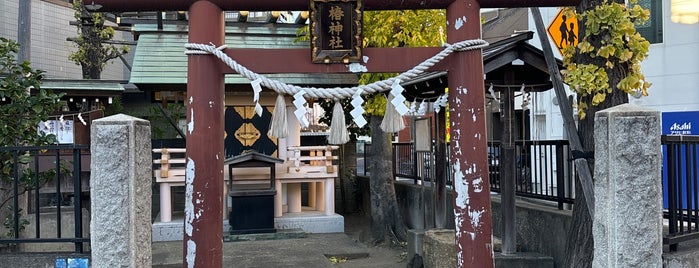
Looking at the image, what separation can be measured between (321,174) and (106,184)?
9887 mm

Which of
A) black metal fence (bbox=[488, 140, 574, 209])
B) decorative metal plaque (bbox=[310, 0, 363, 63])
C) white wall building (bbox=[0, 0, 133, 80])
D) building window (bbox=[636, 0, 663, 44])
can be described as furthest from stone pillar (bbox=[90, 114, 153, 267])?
white wall building (bbox=[0, 0, 133, 80])

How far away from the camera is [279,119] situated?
Answer: 6.44 m

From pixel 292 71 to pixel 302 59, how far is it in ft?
0.55

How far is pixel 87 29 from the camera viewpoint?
1723cm

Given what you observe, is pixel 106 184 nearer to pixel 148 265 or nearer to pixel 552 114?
pixel 148 265

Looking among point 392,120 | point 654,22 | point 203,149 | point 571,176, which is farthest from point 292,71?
point 654,22

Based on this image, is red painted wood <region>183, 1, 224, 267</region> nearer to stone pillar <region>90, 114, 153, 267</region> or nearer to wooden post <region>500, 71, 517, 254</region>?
stone pillar <region>90, 114, 153, 267</region>

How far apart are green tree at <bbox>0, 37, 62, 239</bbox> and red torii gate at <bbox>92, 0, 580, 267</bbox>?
8.03ft

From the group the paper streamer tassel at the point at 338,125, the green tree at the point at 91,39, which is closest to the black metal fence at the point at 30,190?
the paper streamer tassel at the point at 338,125

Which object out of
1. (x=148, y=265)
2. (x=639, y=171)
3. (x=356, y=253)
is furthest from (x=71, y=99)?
(x=639, y=171)

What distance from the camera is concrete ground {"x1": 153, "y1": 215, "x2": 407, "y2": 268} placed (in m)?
10.8

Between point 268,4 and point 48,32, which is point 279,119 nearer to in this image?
point 268,4

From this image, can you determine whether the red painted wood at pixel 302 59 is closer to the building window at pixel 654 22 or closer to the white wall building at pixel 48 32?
the building window at pixel 654 22

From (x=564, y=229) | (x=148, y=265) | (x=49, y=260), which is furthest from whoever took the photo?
(x=564, y=229)
